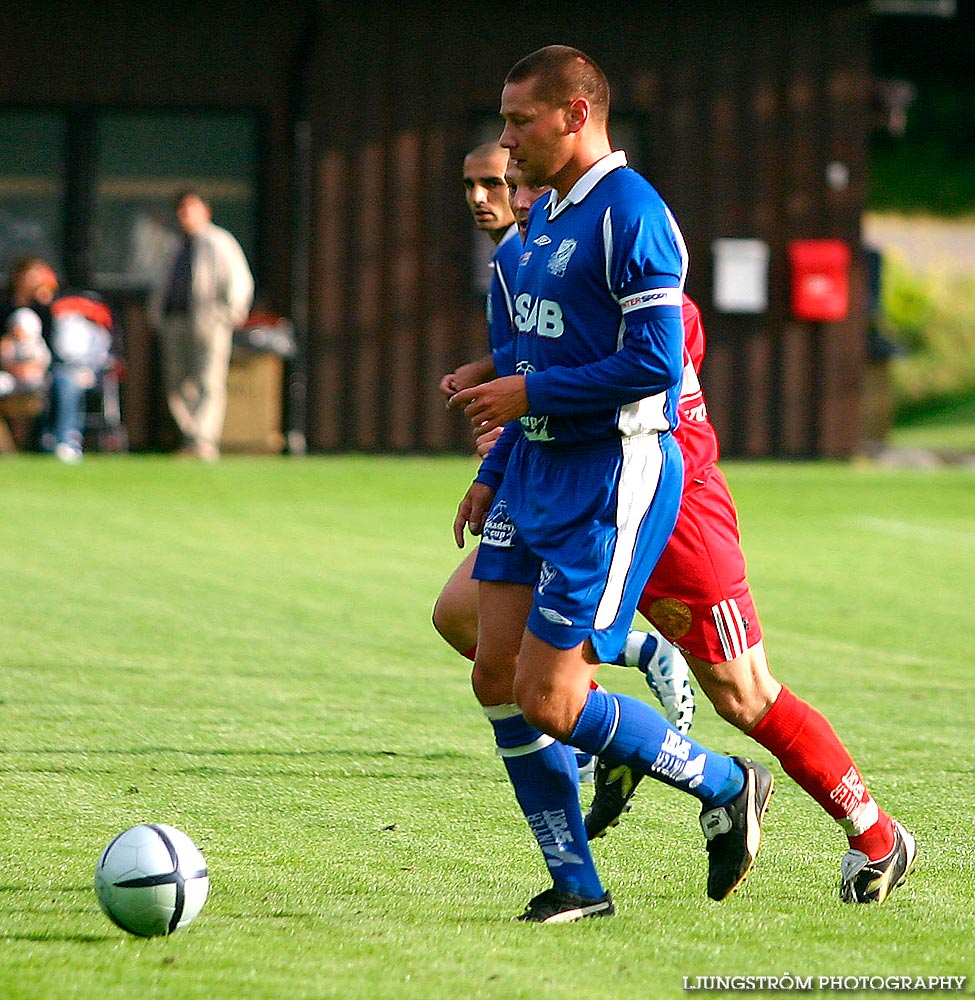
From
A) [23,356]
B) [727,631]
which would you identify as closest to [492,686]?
[727,631]

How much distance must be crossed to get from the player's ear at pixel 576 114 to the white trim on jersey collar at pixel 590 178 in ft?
0.31

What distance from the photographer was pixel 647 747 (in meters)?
4.11

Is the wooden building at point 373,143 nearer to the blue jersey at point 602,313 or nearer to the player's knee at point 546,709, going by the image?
the blue jersey at point 602,313

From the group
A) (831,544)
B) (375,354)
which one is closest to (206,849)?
(831,544)

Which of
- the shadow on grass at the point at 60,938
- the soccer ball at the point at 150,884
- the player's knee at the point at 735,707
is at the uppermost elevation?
the player's knee at the point at 735,707

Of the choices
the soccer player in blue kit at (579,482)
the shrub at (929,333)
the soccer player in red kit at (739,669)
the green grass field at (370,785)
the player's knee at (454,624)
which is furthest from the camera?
the shrub at (929,333)

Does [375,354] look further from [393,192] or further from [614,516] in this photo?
[614,516]

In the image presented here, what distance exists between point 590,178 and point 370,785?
212 centimetres

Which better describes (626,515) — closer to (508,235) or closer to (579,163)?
(579,163)

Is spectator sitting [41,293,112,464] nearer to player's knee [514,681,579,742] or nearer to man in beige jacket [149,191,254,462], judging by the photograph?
man in beige jacket [149,191,254,462]

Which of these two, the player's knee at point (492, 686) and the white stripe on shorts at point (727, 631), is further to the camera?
the white stripe on shorts at point (727, 631)

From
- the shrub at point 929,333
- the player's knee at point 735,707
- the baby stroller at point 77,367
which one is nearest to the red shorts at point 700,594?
the player's knee at point 735,707

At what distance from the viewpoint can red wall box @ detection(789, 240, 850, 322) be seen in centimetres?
1900

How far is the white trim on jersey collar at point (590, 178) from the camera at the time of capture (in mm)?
4066
